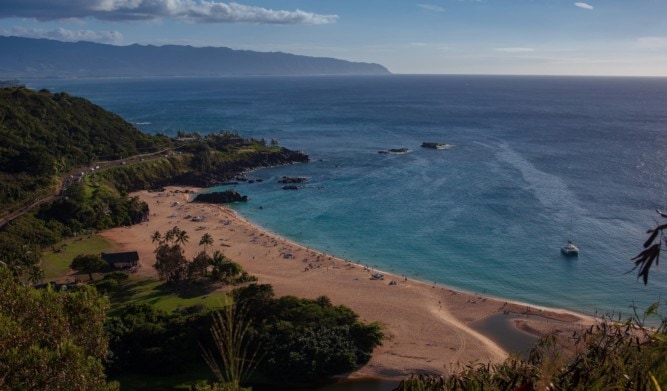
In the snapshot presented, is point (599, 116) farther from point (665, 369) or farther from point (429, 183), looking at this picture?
point (665, 369)

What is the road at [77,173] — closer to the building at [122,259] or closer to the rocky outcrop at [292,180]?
the building at [122,259]

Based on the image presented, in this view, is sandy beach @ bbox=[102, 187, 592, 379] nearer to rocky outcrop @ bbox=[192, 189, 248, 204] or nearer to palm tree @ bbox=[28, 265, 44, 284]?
palm tree @ bbox=[28, 265, 44, 284]

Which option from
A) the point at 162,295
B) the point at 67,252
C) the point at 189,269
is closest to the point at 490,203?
the point at 189,269

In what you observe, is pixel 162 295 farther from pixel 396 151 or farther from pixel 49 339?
pixel 396 151

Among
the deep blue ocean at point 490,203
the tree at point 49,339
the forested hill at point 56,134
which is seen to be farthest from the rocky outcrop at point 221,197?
the tree at point 49,339

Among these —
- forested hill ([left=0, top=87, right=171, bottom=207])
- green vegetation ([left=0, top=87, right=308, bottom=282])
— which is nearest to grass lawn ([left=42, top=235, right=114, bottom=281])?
green vegetation ([left=0, top=87, right=308, bottom=282])
